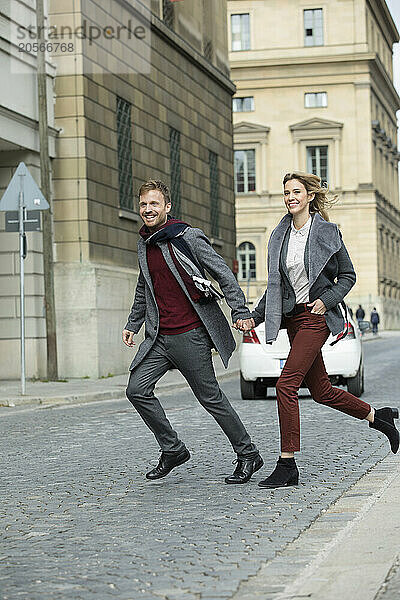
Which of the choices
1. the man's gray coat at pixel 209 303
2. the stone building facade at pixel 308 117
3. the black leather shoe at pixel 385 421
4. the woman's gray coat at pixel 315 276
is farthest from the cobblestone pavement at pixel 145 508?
the stone building facade at pixel 308 117

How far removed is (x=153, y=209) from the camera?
307 inches

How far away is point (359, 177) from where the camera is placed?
2874 inches

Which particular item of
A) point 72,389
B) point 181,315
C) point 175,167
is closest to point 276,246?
point 181,315

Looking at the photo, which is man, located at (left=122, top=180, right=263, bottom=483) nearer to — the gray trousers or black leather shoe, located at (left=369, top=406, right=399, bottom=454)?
the gray trousers

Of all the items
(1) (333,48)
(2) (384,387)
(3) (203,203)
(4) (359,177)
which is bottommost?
(2) (384,387)

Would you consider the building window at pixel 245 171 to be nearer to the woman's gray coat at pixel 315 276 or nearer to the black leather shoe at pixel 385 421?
the black leather shoe at pixel 385 421

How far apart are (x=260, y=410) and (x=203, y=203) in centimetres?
1798

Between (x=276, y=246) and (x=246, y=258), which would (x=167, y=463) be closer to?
(x=276, y=246)

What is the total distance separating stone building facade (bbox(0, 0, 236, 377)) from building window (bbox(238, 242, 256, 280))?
133 feet

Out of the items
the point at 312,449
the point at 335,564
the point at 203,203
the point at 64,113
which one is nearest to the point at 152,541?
the point at 335,564

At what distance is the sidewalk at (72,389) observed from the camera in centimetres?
1633

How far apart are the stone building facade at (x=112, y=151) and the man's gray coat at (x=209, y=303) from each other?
1408 cm

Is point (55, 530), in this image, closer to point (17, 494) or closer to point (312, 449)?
point (17, 494)

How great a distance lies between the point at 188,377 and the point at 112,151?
55.5ft
